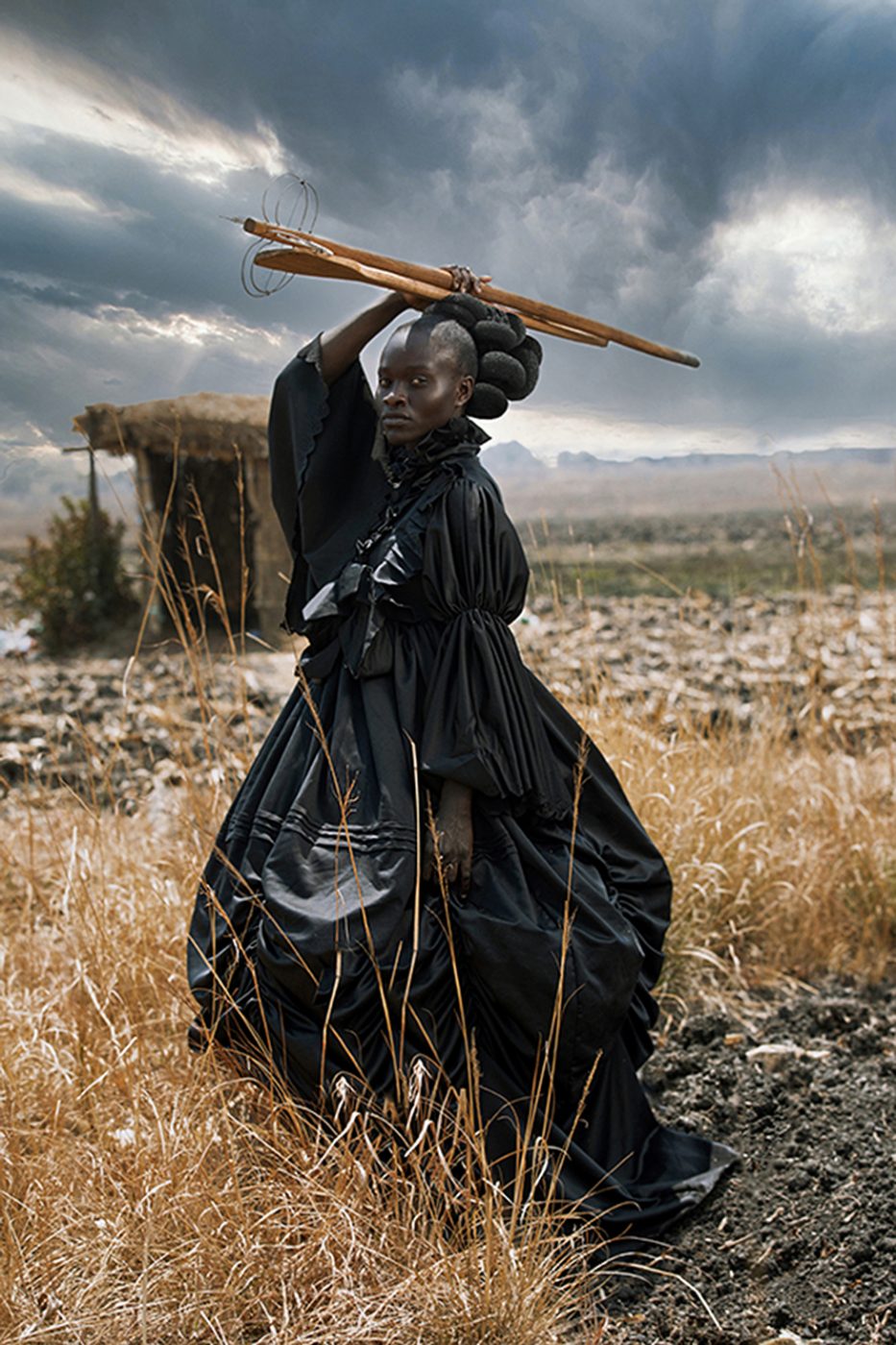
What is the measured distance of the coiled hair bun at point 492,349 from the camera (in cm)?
214

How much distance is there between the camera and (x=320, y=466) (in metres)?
2.26

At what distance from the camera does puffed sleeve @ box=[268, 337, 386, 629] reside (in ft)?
7.37

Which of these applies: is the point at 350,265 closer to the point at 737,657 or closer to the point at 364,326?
the point at 364,326

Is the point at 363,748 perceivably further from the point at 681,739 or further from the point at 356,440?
the point at 681,739

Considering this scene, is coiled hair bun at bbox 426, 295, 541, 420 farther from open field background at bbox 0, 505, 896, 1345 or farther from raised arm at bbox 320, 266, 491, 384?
open field background at bbox 0, 505, 896, 1345

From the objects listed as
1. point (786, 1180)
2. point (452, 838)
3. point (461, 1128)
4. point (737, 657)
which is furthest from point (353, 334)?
point (737, 657)

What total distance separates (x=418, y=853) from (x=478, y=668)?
35 centimetres

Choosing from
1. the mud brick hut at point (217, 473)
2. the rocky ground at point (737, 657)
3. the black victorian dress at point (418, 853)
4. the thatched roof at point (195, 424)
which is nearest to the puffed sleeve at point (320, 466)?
the black victorian dress at point (418, 853)

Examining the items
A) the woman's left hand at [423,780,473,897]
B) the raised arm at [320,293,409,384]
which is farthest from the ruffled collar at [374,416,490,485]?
the woman's left hand at [423,780,473,897]

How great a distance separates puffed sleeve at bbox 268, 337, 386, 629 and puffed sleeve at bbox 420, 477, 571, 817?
10.3 inches

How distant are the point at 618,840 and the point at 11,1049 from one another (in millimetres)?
1407

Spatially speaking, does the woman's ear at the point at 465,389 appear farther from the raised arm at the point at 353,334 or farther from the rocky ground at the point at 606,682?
the rocky ground at the point at 606,682

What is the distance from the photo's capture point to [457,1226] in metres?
1.89

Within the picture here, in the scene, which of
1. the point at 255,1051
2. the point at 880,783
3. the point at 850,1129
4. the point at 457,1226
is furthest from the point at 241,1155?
the point at 880,783
